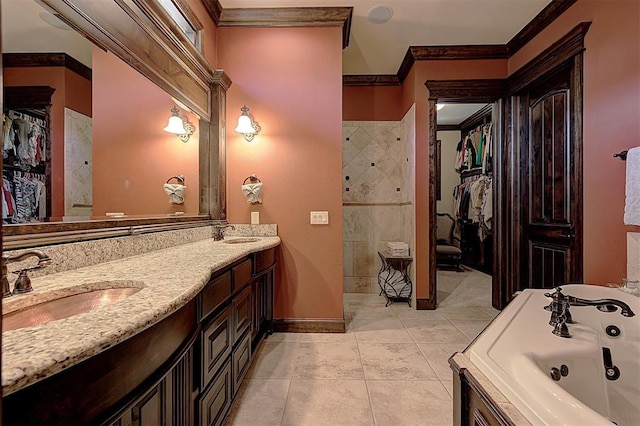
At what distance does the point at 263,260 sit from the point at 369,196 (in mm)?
2042

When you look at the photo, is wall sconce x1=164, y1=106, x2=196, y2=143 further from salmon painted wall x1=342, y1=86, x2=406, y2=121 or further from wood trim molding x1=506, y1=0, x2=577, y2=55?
wood trim molding x1=506, y1=0, x2=577, y2=55

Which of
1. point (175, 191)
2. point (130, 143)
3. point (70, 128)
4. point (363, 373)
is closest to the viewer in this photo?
point (70, 128)

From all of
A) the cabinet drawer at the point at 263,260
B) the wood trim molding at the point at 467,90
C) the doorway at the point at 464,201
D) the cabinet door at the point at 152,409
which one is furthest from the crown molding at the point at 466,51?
the cabinet door at the point at 152,409

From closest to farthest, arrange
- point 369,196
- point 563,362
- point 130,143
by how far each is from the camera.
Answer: point 563,362, point 130,143, point 369,196

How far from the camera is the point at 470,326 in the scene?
2898 mm

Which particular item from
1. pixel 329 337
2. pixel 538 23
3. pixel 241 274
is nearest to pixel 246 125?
pixel 241 274

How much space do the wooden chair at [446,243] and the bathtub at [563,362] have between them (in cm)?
360

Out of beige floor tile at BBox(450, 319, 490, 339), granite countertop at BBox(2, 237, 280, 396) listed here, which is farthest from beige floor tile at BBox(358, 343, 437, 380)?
granite countertop at BBox(2, 237, 280, 396)

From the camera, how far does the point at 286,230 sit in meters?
2.79

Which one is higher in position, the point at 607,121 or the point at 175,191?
the point at 607,121

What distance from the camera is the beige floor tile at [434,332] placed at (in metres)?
2.60

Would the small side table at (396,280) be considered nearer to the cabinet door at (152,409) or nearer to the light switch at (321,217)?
the light switch at (321,217)

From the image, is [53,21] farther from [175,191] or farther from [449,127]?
[449,127]

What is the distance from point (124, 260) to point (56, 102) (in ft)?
2.48
